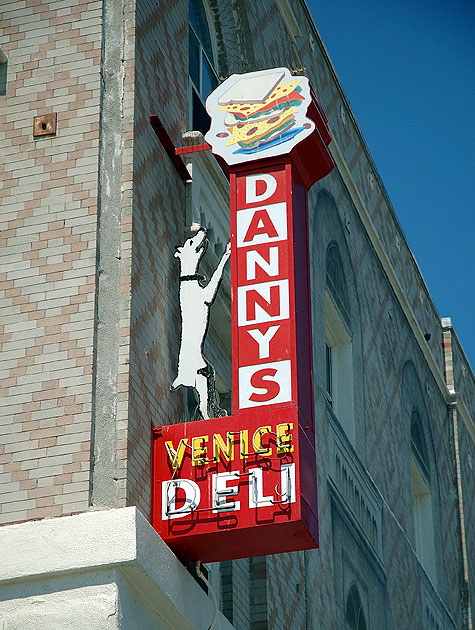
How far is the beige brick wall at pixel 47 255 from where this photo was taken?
1302 centimetres

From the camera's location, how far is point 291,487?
1317 centimetres

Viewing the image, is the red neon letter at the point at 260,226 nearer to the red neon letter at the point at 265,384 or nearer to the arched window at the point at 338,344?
the red neon letter at the point at 265,384

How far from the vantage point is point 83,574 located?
1229 cm

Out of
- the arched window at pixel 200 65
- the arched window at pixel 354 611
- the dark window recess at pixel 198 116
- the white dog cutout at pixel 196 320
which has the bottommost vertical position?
the arched window at pixel 354 611

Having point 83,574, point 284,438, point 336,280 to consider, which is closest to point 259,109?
point 284,438

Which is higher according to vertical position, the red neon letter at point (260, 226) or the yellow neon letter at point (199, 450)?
the red neon letter at point (260, 226)

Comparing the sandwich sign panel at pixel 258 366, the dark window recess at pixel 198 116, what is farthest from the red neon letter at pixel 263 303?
the dark window recess at pixel 198 116

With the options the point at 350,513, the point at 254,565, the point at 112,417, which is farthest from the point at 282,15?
the point at 112,417

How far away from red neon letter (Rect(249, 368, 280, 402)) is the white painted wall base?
5.67 ft

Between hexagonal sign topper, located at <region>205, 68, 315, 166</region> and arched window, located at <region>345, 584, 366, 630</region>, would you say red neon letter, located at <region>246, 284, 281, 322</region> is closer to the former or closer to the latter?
hexagonal sign topper, located at <region>205, 68, 315, 166</region>

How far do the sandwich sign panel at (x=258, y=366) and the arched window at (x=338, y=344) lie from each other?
7029 millimetres

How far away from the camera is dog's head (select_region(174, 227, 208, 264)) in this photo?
49.2 feet

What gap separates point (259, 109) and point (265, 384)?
314 centimetres

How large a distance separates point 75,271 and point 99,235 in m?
0.43
